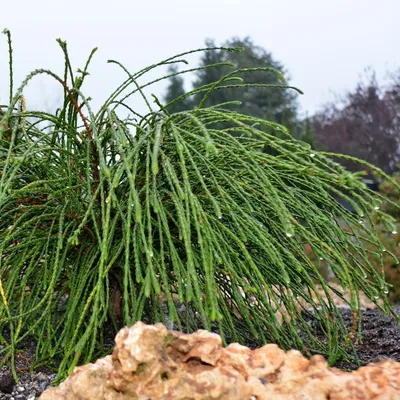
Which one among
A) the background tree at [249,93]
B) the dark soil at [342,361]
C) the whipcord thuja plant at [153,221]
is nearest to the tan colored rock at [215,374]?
the whipcord thuja plant at [153,221]


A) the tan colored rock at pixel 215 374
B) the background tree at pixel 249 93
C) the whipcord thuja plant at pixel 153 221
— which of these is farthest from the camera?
the background tree at pixel 249 93

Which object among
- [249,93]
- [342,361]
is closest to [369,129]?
[249,93]

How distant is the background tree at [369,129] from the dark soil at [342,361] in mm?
22213

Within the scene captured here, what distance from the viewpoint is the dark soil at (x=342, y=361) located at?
1.67 meters

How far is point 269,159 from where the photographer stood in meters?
1.57

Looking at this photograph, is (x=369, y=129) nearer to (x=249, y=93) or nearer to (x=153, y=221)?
(x=249, y=93)

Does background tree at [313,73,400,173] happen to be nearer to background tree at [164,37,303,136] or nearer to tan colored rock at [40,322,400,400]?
background tree at [164,37,303,136]

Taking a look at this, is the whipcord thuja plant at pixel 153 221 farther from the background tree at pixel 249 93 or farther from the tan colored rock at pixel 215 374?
the background tree at pixel 249 93

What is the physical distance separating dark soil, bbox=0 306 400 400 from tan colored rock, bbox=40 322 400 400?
691 mm

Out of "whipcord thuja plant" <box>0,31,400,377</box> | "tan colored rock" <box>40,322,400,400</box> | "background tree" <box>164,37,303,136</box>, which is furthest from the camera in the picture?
"background tree" <box>164,37,303,136</box>

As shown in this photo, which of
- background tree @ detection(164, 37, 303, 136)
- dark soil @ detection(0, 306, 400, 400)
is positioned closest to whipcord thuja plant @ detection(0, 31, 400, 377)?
dark soil @ detection(0, 306, 400, 400)

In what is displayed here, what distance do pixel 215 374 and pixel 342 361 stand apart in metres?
0.98

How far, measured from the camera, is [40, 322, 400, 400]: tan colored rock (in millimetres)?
1016

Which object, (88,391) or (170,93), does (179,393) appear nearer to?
(88,391)
